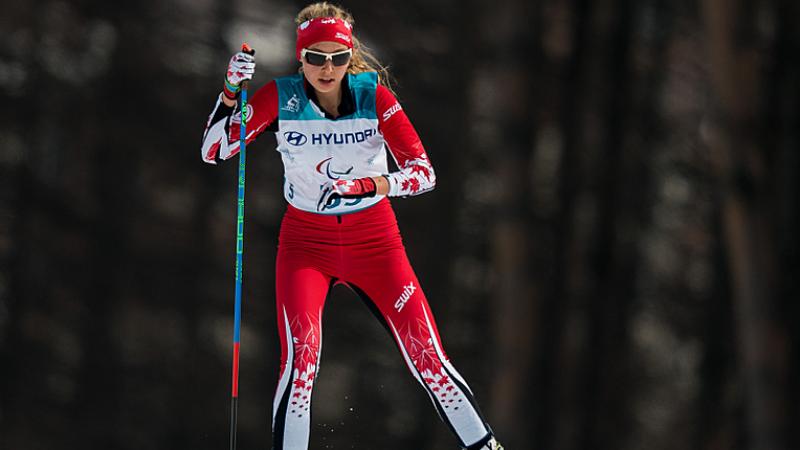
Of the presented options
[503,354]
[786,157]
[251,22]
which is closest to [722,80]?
[786,157]

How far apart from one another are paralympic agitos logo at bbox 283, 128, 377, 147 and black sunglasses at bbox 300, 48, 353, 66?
0.73 feet

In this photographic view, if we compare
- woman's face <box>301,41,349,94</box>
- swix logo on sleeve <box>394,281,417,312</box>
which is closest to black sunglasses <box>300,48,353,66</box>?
woman's face <box>301,41,349,94</box>

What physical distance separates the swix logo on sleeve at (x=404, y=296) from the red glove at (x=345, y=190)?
13.5 inches

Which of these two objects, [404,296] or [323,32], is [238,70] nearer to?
[323,32]

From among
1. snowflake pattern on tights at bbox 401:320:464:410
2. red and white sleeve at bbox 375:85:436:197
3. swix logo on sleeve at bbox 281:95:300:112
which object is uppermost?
swix logo on sleeve at bbox 281:95:300:112

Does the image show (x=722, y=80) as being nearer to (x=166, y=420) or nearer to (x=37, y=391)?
(x=166, y=420)

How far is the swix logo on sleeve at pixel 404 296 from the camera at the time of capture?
3299mm

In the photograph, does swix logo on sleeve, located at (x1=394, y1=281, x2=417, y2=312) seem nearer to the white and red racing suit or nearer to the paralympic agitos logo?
the white and red racing suit

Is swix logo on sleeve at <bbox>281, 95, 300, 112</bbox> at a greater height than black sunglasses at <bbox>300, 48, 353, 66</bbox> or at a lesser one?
lesser

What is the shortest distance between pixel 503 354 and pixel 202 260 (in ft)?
5.30

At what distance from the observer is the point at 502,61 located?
539 cm

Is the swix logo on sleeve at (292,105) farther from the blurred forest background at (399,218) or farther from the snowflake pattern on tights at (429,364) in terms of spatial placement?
the blurred forest background at (399,218)

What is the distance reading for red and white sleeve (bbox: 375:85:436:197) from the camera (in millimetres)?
3252

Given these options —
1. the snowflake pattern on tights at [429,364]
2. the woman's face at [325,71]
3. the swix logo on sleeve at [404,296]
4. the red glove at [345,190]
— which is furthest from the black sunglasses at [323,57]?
the snowflake pattern on tights at [429,364]
